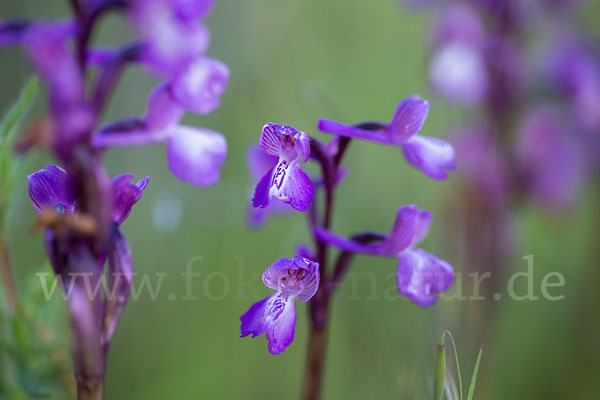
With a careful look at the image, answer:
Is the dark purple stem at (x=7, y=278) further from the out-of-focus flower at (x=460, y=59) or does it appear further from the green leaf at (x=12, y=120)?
the out-of-focus flower at (x=460, y=59)

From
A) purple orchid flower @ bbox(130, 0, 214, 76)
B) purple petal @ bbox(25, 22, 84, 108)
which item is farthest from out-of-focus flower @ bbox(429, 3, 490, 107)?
purple petal @ bbox(25, 22, 84, 108)

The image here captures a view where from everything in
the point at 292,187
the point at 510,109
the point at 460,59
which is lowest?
the point at 292,187

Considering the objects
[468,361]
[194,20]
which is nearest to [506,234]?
[468,361]

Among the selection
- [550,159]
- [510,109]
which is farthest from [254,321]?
[550,159]

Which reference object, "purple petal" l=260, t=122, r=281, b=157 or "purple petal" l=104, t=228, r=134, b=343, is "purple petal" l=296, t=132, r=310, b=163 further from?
"purple petal" l=104, t=228, r=134, b=343

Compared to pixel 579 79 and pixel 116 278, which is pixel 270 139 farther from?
pixel 579 79

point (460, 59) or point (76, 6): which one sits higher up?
point (460, 59)
